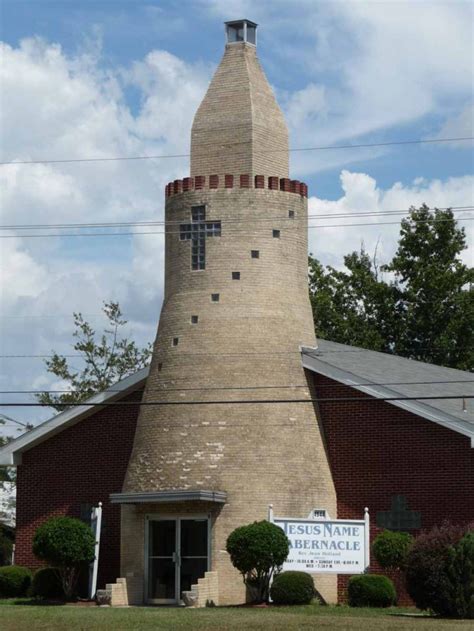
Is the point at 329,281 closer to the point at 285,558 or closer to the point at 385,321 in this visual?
the point at 385,321

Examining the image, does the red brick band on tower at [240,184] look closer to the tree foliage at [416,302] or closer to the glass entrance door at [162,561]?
the glass entrance door at [162,561]

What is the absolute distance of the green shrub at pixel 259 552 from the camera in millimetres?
34938

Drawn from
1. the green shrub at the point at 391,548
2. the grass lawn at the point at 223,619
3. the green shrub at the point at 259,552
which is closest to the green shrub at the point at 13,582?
the grass lawn at the point at 223,619

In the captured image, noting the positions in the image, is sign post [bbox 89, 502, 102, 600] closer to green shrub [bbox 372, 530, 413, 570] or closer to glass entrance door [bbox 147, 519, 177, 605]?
glass entrance door [bbox 147, 519, 177, 605]

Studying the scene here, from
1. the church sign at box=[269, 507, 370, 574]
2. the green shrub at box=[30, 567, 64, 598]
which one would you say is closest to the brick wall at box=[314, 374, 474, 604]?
the church sign at box=[269, 507, 370, 574]

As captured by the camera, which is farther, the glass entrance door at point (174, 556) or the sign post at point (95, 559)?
the sign post at point (95, 559)

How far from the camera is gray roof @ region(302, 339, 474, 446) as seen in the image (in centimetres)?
3747

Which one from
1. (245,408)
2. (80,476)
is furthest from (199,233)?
(80,476)

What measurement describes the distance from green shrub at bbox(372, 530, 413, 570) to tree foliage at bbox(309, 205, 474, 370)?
26.2 m

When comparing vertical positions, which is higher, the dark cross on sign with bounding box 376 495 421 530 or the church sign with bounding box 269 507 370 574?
the dark cross on sign with bounding box 376 495 421 530

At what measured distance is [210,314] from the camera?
126 feet

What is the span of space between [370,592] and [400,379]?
8677 mm

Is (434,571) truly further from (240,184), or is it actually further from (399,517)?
(240,184)

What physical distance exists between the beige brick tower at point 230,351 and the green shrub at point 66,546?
1.12 m
